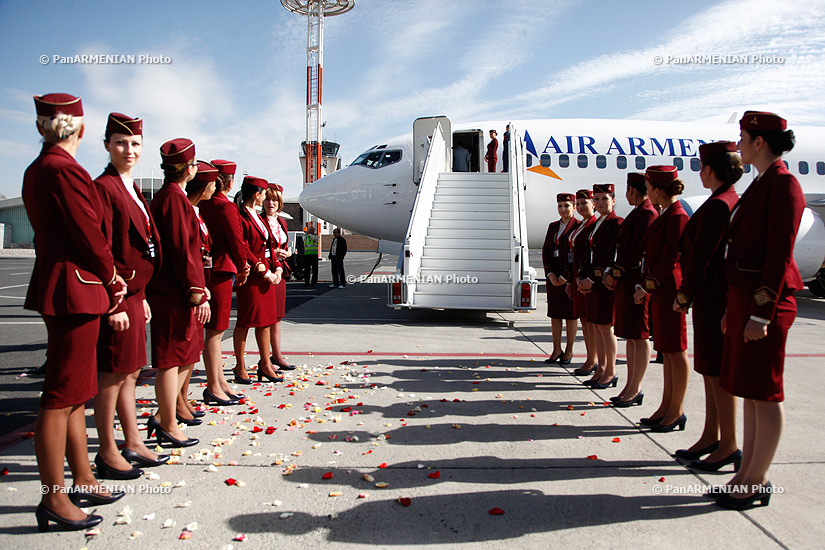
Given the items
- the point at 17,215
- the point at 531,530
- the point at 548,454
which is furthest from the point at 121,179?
the point at 17,215

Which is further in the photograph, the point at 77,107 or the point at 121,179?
the point at 121,179

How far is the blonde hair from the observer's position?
2.45m

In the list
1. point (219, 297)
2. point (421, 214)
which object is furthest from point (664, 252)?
point (421, 214)

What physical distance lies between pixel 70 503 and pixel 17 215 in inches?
2716

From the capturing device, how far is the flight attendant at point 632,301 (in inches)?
170

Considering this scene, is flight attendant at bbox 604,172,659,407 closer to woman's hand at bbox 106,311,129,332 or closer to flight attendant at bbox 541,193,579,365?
flight attendant at bbox 541,193,579,365

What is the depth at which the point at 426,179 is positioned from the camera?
1042cm

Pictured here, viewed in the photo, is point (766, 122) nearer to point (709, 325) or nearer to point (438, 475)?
point (709, 325)

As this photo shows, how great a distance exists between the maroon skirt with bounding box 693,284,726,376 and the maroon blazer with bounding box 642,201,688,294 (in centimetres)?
50

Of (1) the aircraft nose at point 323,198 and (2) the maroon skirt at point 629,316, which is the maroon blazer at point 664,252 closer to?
(2) the maroon skirt at point 629,316

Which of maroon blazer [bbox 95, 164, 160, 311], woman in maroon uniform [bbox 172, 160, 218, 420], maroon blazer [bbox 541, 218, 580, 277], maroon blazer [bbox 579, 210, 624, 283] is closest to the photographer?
maroon blazer [bbox 95, 164, 160, 311]

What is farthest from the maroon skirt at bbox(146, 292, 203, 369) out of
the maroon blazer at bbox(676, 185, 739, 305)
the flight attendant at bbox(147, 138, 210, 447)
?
the maroon blazer at bbox(676, 185, 739, 305)

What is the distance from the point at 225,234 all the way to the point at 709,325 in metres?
3.61

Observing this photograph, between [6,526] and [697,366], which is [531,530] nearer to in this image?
[697,366]
